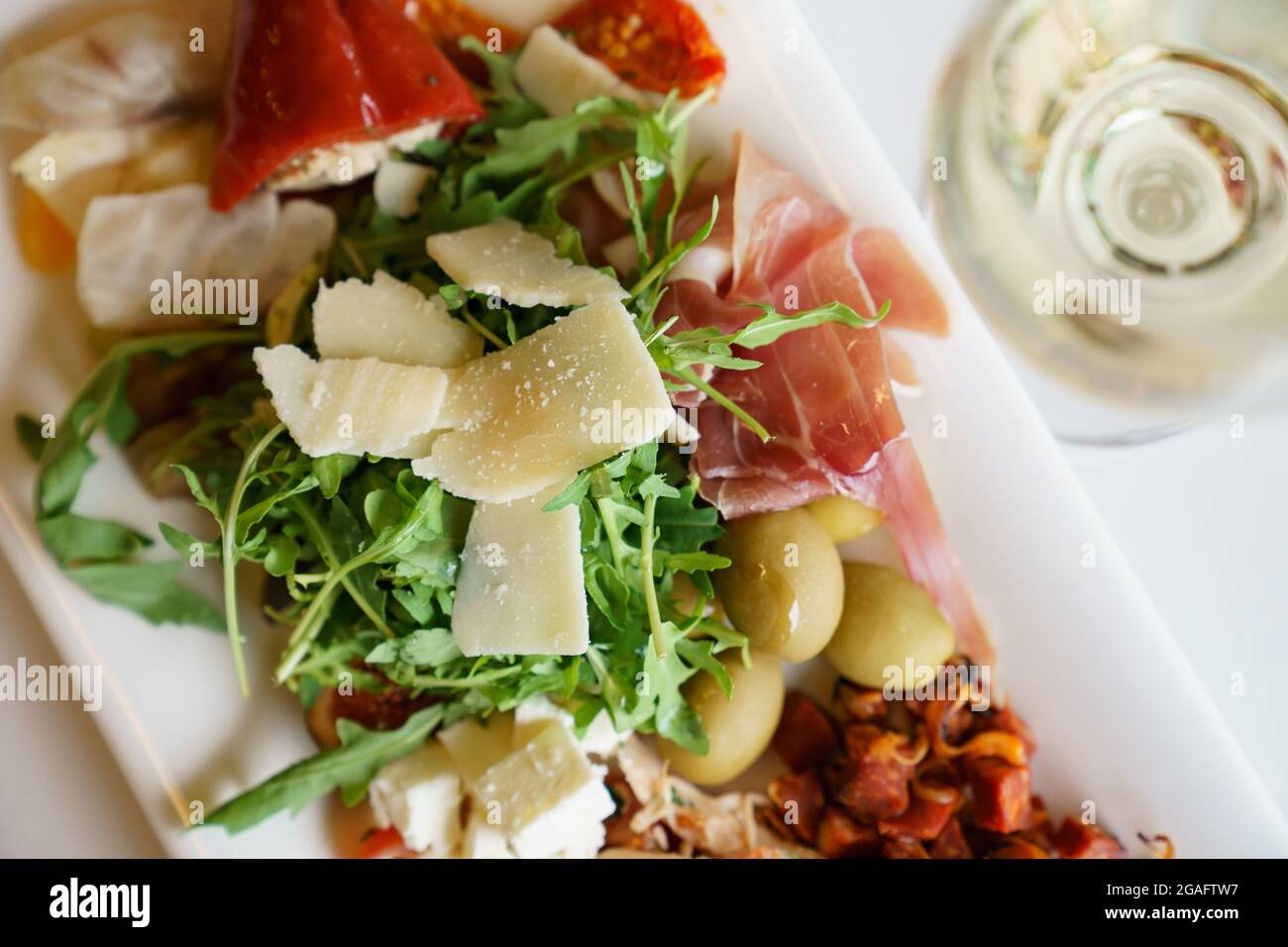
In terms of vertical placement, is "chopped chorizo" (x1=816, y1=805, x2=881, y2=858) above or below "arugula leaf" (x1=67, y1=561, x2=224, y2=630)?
below

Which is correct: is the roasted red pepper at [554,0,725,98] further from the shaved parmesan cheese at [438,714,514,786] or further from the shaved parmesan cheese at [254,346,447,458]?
the shaved parmesan cheese at [438,714,514,786]

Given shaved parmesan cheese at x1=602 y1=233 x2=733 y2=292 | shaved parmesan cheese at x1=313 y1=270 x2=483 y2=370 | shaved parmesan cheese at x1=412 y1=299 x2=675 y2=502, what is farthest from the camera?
shaved parmesan cheese at x1=602 y1=233 x2=733 y2=292

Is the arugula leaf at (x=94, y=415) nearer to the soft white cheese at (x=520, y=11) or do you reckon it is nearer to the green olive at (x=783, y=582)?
the soft white cheese at (x=520, y=11)

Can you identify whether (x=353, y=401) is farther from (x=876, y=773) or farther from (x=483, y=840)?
(x=876, y=773)

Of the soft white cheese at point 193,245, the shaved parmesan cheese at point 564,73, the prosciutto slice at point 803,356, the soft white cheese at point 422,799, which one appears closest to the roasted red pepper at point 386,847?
the soft white cheese at point 422,799

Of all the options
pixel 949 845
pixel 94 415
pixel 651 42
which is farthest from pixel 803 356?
pixel 94 415

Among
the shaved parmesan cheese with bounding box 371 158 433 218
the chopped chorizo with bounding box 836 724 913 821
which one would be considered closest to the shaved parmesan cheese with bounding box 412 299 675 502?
the shaved parmesan cheese with bounding box 371 158 433 218
